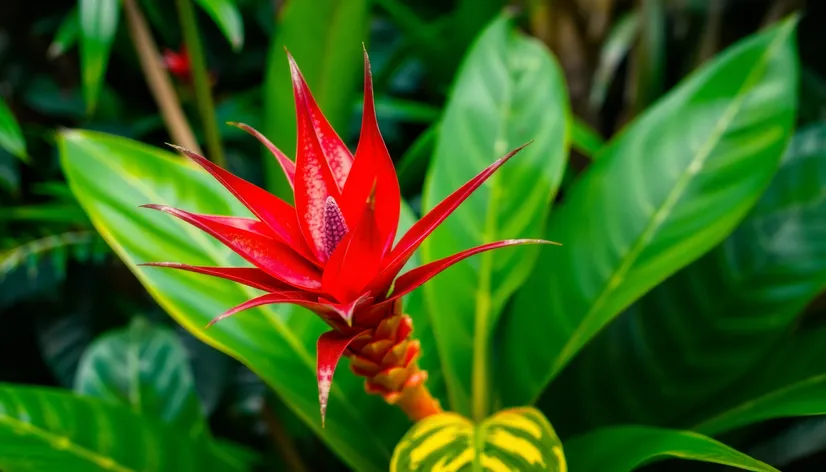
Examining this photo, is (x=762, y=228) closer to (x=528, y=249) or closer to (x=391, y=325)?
(x=528, y=249)

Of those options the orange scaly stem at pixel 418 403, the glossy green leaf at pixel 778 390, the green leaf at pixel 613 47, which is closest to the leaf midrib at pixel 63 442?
the orange scaly stem at pixel 418 403

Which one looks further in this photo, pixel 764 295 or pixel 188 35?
pixel 188 35

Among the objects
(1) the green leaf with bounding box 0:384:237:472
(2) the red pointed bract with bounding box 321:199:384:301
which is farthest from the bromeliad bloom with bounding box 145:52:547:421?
(1) the green leaf with bounding box 0:384:237:472

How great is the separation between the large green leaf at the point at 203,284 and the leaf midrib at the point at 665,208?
167 millimetres

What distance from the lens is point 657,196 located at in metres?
0.57

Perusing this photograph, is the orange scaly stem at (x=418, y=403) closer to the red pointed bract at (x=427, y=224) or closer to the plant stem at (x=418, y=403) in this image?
the plant stem at (x=418, y=403)

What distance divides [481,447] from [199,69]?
1.85 feet

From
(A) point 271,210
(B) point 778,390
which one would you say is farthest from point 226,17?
(B) point 778,390

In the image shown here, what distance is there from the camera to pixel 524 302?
24.0 inches

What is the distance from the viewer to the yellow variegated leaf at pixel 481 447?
406 millimetres

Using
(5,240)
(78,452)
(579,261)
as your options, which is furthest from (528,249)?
(5,240)

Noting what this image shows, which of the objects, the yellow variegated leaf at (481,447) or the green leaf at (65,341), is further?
the green leaf at (65,341)

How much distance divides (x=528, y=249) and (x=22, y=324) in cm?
109

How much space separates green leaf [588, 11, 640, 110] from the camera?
1072mm
